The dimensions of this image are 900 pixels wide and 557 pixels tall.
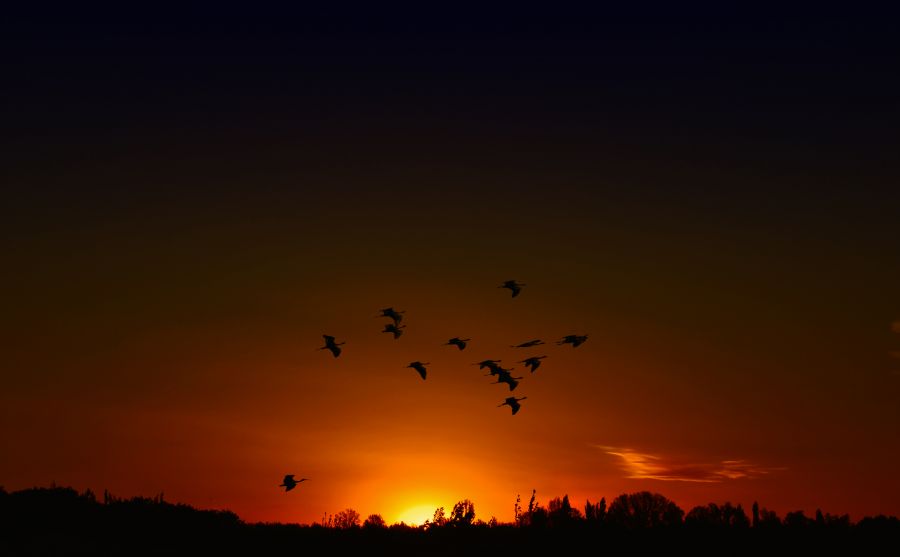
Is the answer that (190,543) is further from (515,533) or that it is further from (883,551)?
(883,551)

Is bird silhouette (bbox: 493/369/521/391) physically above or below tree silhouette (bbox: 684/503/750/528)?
above

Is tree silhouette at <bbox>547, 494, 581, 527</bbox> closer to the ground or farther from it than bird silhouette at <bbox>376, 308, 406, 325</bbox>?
closer to the ground

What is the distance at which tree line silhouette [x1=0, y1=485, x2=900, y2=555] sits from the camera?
3906 cm

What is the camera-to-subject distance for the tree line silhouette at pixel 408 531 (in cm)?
3906

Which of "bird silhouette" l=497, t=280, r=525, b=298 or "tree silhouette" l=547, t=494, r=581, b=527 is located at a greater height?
"bird silhouette" l=497, t=280, r=525, b=298

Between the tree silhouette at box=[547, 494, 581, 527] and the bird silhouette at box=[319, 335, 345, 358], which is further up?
the bird silhouette at box=[319, 335, 345, 358]

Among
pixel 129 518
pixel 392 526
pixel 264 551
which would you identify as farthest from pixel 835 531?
pixel 129 518

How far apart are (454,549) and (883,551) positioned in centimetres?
1488

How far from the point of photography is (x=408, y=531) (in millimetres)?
42156

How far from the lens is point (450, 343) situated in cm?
5084

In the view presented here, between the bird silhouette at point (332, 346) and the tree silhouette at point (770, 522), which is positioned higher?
the bird silhouette at point (332, 346)

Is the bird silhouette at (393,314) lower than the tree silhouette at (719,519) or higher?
higher

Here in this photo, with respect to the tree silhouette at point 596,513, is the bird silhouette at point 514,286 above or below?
above

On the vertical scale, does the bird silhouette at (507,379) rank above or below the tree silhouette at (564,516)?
above
